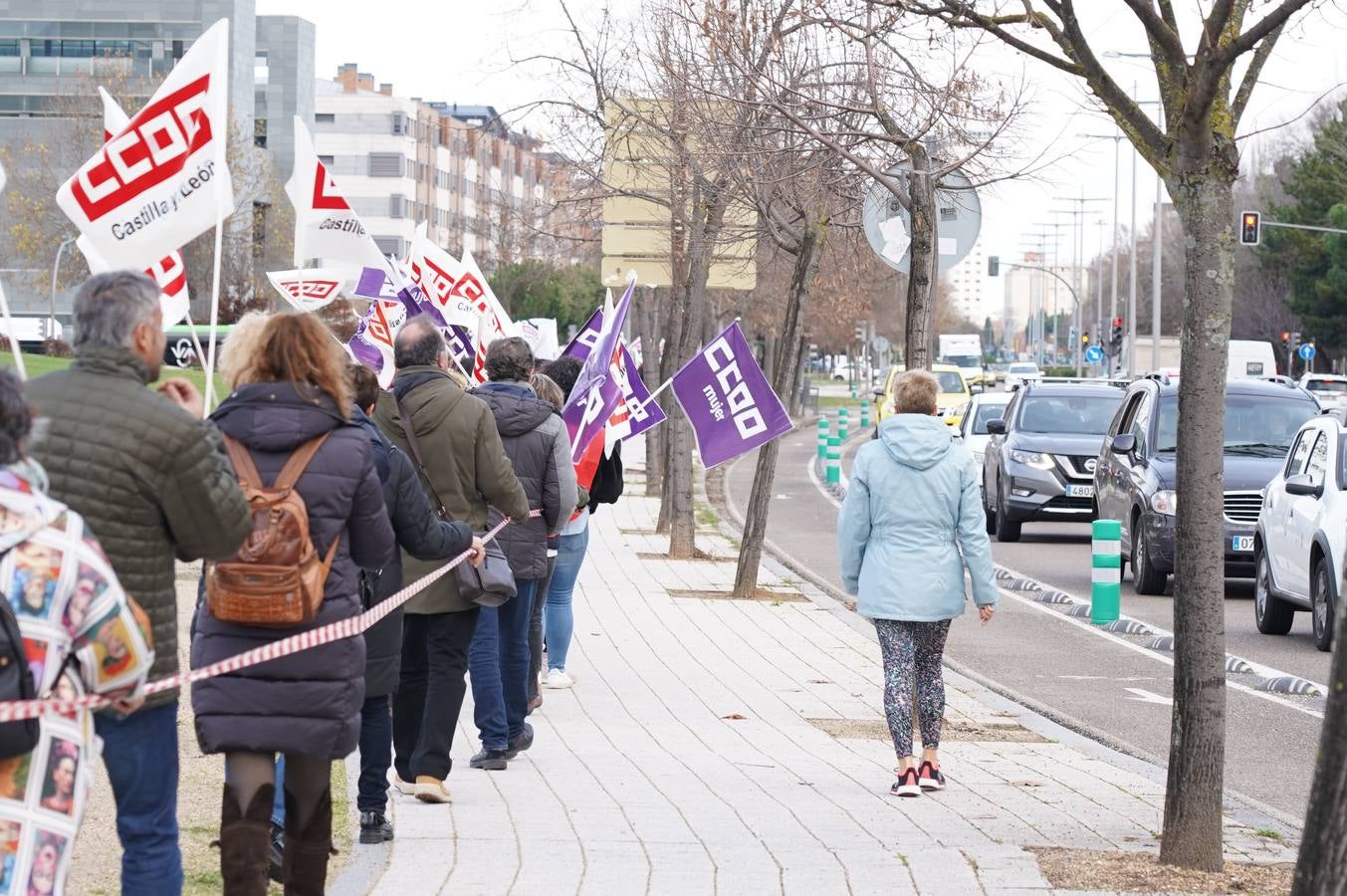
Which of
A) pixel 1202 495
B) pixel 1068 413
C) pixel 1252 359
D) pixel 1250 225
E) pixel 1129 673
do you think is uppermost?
pixel 1250 225

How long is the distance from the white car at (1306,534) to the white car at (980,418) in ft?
46.5

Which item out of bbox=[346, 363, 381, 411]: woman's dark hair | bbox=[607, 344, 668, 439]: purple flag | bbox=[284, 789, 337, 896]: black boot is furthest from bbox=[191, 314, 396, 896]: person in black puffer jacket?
bbox=[607, 344, 668, 439]: purple flag

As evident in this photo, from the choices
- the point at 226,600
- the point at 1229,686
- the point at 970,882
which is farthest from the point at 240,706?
the point at 1229,686

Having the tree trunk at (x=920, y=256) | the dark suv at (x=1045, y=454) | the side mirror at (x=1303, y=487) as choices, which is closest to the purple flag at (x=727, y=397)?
the tree trunk at (x=920, y=256)

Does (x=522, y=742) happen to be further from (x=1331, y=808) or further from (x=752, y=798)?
(x=1331, y=808)

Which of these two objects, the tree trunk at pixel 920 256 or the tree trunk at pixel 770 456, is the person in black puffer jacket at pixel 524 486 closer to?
the tree trunk at pixel 920 256

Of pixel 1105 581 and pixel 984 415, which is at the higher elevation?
pixel 984 415

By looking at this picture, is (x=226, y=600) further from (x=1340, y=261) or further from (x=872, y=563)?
(x=1340, y=261)

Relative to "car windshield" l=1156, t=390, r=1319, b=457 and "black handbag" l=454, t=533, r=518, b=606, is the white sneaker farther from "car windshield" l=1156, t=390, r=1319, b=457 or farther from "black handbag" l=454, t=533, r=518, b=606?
"car windshield" l=1156, t=390, r=1319, b=457

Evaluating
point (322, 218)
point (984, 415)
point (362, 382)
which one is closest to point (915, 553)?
point (362, 382)

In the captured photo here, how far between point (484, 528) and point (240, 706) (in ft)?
9.74

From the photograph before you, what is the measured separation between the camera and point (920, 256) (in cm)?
1123

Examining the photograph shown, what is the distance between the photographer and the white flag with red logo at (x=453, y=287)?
15.0m

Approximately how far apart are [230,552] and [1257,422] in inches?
648
